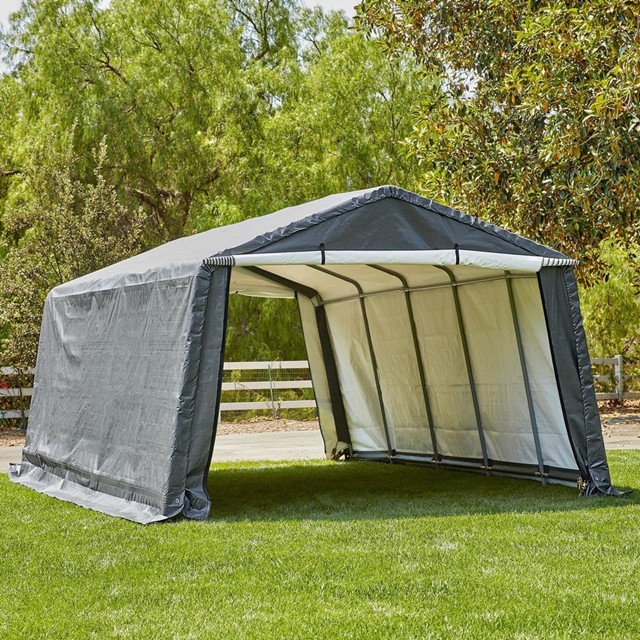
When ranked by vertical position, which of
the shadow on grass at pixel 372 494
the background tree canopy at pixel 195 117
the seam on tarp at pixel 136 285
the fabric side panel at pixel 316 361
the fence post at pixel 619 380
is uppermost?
the background tree canopy at pixel 195 117

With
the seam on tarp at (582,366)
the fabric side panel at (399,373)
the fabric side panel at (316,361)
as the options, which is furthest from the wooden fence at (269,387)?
the seam on tarp at (582,366)

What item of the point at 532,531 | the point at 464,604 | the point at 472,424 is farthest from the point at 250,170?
the point at 464,604

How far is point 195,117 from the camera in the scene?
71.8 feet

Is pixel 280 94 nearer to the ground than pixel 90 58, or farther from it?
nearer to the ground

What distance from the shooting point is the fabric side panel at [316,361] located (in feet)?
41.9

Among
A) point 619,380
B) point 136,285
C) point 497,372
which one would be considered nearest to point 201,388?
point 136,285

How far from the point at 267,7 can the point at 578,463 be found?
1786 centimetres

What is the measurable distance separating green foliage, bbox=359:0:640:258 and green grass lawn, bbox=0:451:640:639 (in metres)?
4.39

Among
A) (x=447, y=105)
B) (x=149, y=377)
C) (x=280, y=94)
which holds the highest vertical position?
(x=280, y=94)

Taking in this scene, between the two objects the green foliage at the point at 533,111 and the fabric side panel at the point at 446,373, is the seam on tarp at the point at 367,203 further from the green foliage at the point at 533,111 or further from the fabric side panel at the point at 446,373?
the green foliage at the point at 533,111

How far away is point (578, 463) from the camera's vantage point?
8867mm

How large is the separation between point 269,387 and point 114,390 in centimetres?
1047

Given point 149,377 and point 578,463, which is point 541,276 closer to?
point 578,463

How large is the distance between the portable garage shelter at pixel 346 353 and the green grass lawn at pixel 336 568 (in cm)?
62
